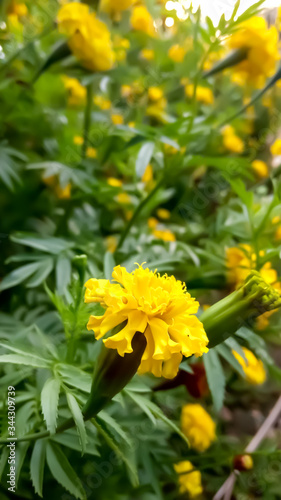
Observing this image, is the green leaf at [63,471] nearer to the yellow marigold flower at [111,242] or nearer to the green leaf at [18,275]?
the green leaf at [18,275]

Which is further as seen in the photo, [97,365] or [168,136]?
[168,136]

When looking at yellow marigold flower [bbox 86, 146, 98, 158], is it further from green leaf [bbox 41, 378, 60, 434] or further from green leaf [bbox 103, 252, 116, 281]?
green leaf [bbox 41, 378, 60, 434]

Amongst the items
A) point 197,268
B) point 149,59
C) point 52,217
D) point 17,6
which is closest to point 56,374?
point 197,268

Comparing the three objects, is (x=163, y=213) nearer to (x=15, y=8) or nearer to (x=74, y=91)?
(x=74, y=91)

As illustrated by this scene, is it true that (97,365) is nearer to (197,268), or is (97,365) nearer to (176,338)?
(176,338)

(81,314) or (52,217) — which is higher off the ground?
(52,217)

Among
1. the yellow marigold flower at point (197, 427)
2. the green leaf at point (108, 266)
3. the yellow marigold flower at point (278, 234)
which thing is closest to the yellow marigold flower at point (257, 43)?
the yellow marigold flower at point (278, 234)

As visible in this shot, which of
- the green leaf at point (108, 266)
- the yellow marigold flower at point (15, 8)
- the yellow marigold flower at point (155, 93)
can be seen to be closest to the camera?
the green leaf at point (108, 266)
